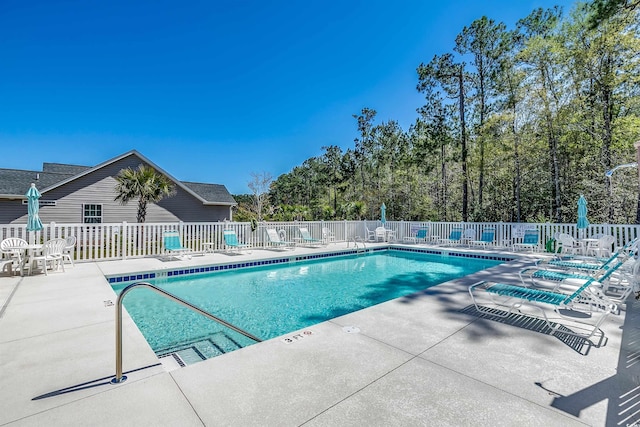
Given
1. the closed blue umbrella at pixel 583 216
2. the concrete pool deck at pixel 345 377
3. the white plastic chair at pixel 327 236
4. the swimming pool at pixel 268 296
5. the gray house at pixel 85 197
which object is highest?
the gray house at pixel 85 197

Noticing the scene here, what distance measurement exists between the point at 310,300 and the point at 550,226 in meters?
9.30

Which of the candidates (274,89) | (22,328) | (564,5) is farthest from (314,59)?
(22,328)

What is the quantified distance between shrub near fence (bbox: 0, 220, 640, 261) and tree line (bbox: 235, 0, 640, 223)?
272 centimetres

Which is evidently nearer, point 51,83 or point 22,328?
point 22,328

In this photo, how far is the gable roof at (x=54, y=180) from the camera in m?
13.1

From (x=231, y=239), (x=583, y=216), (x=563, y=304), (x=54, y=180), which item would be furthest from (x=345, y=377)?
(x=54, y=180)

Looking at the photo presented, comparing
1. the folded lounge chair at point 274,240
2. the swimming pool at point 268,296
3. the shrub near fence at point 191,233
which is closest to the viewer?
the swimming pool at point 268,296

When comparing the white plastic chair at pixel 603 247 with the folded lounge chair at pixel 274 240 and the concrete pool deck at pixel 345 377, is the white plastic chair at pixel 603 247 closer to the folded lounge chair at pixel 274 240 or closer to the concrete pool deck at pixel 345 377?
the concrete pool deck at pixel 345 377

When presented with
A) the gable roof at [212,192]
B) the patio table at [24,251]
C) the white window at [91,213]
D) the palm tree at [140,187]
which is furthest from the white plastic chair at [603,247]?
the white window at [91,213]

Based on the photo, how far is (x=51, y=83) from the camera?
1461 cm

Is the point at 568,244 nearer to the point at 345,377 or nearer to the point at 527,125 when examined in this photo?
the point at 527,125

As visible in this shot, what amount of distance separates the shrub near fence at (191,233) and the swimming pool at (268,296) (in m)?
2.26

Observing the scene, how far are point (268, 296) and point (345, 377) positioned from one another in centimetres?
374

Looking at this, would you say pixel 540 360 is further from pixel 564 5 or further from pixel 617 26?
pixel 564 5
